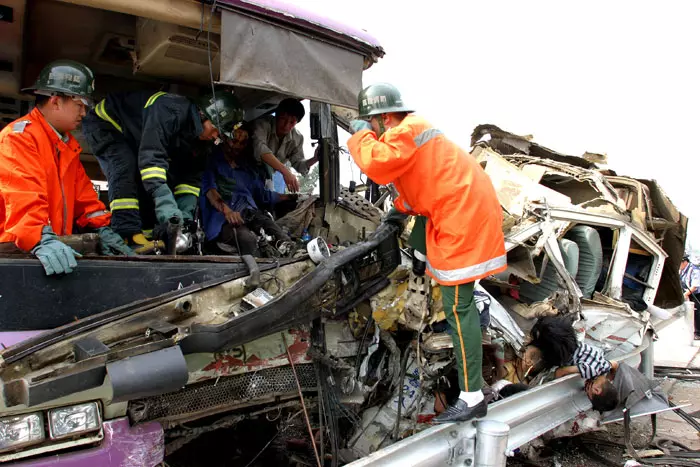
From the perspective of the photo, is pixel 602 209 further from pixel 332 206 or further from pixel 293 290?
pixel 293 290

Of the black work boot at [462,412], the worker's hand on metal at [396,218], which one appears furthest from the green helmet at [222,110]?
the black work boot at [462,412]

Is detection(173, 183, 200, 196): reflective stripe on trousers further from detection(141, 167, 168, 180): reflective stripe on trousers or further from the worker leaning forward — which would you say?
detection(141, 167, 168, 180): reflective stripe on trousers

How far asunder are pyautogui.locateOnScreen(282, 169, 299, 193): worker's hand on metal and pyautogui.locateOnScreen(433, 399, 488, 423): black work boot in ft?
8.29

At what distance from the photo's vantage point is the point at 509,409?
300cm

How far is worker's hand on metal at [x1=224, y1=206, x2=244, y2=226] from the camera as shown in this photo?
4.07 m

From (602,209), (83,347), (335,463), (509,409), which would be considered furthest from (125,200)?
(602,209)

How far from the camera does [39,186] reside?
99.6 inches

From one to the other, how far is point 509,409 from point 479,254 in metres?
0.99

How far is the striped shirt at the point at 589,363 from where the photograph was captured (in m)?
3.69

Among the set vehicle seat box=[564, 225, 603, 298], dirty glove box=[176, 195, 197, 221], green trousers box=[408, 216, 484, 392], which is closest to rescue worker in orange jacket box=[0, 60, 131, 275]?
dirty glove box=[176, 195, 197, 221]

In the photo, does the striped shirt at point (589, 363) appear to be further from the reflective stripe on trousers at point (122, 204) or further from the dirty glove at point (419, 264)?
the reflective stripe on trousers at point (122, 204)

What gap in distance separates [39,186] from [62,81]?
67 cm

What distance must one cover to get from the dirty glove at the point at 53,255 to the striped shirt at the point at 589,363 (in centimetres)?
328

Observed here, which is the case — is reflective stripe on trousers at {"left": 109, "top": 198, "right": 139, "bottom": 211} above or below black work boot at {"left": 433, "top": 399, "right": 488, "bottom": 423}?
above
